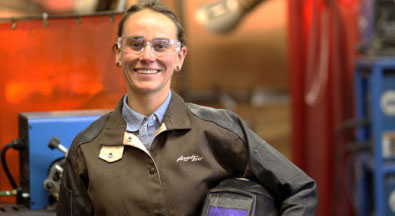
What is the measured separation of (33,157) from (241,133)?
636mm

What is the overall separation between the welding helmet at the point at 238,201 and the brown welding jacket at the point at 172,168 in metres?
0.04

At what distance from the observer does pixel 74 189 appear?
158cm

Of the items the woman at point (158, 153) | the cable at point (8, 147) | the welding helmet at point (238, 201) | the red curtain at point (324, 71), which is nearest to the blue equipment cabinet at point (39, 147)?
the cable at point (8, 147)

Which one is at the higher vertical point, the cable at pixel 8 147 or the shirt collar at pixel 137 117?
the shirt collar at pixel 137 117

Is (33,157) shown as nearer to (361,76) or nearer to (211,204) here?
(211,204)

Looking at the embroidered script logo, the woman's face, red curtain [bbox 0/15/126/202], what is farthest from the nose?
red curtain [bbox 0/15/126/202]

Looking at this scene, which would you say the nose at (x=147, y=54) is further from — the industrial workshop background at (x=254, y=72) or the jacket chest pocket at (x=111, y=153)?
the industrial workshop background at (x=254, y=72)

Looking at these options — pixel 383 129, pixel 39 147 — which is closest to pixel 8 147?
pixel 39 147

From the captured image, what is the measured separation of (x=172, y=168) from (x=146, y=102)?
16 cm

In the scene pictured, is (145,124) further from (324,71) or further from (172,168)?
(324,71)

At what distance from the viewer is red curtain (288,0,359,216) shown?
3689 millimetres

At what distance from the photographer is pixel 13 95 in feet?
6.66

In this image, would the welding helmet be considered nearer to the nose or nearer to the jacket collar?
the jacket collar

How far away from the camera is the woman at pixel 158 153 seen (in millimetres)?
1526
